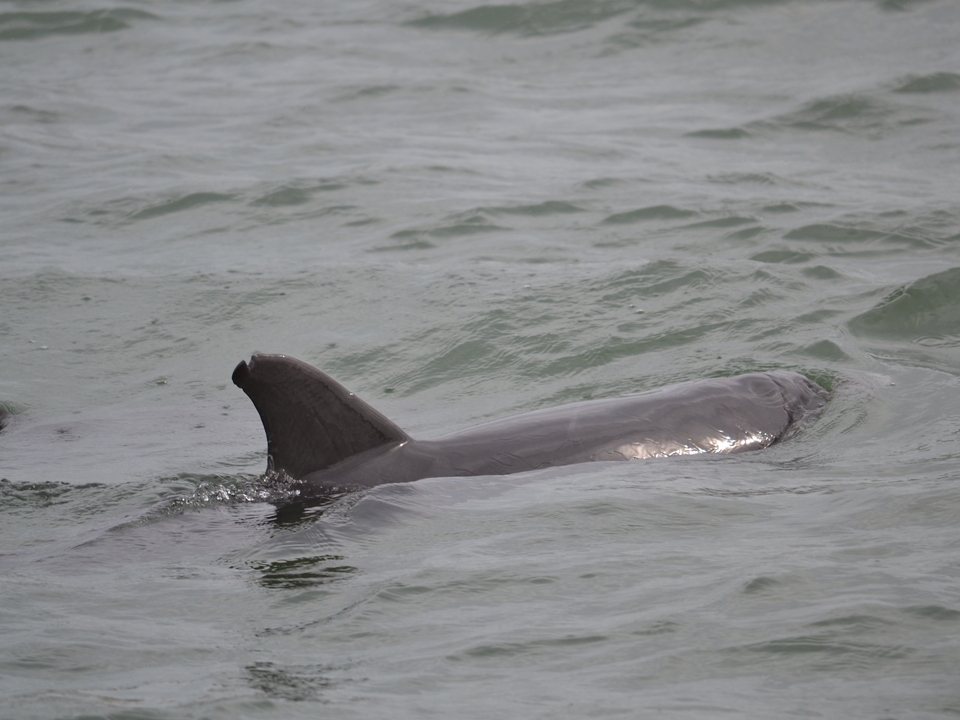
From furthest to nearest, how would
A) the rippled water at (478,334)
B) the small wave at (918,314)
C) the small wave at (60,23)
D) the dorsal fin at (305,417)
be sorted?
the small wave at (60,23), the small wave at (918,314), the dorsal fin at (305,417), the rippled water at (478,334)

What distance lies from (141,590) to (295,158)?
1002cm

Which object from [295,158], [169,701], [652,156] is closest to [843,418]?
[169,701]

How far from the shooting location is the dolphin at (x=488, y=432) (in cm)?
552

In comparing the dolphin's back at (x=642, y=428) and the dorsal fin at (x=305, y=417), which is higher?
the dorsal fin at (x=305, y=417)

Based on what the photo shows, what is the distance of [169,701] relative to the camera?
3500 mm

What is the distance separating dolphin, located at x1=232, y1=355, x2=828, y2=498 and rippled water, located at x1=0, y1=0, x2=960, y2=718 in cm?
21

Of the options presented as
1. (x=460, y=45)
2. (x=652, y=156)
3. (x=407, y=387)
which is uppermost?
(x=460, y=45)

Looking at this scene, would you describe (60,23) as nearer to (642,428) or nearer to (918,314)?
(918,314)

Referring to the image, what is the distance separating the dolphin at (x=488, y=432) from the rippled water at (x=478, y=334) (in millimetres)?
213

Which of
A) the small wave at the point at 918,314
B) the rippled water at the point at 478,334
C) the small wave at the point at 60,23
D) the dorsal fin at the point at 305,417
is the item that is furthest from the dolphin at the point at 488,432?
the small wave at the point at 60,23

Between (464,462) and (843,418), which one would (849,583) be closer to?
(464,462)

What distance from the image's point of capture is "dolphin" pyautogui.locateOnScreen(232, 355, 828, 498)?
18.1 ft

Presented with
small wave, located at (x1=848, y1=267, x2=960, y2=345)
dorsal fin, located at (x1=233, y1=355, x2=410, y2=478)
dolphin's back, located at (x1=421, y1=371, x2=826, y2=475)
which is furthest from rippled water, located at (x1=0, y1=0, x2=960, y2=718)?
dorsal fin, located at (x1=233, y1=355, x2=410, y2=478)

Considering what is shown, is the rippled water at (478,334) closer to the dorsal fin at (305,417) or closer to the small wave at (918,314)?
the small wave at (918,314)
